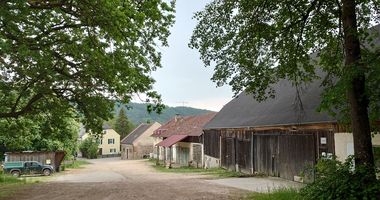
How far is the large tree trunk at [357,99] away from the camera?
32.0 ft

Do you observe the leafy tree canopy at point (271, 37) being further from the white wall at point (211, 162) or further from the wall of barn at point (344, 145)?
the white wall at point (211, 162)

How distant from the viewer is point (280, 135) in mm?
22031

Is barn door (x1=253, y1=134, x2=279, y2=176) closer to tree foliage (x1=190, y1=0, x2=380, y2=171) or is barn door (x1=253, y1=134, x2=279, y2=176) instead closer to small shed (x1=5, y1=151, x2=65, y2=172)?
tree foliage (x1=190, y1=0, x2=380, y2=171)

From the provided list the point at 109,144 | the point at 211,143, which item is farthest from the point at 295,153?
the point at 109,144

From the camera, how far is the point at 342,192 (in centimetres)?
902

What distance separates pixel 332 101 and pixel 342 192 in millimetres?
2111

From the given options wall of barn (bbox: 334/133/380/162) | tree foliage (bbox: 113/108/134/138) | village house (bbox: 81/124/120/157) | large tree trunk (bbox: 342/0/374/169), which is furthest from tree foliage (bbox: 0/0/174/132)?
tree foliage (bbox: 113/108/134/138)

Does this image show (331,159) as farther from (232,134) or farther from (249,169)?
(232,134)

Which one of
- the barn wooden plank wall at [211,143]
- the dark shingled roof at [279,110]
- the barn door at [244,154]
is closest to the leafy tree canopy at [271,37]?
the dark shingled roof at [279,110]

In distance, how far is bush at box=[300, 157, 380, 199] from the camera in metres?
8.87

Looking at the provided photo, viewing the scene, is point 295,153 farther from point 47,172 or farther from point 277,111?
point 47,172

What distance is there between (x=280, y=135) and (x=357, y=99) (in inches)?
487

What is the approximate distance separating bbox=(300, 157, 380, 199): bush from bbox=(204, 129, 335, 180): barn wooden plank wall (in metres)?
5.33

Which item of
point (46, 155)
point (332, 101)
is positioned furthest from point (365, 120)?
point (46, 155)
